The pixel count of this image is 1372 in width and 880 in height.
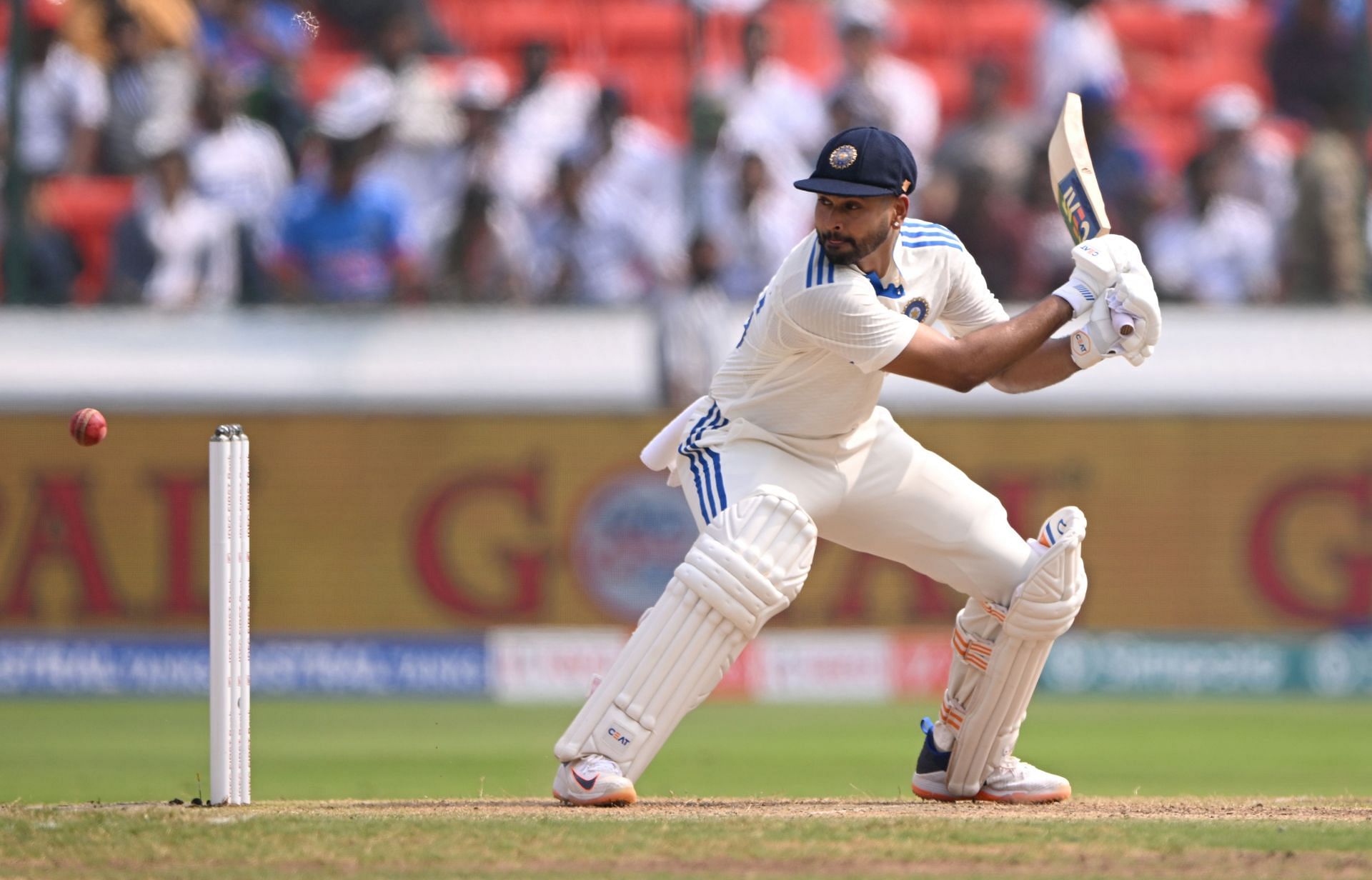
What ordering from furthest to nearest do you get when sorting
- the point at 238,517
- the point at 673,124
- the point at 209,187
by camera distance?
1. the point at 673,124
2. the point at 209,187
3. the point at 238,517

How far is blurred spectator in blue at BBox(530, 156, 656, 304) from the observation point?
11508mm

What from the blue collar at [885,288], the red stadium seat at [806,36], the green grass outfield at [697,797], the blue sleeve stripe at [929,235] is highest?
the red stadium seat at [806,36]

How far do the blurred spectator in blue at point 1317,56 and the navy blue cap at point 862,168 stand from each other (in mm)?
7707

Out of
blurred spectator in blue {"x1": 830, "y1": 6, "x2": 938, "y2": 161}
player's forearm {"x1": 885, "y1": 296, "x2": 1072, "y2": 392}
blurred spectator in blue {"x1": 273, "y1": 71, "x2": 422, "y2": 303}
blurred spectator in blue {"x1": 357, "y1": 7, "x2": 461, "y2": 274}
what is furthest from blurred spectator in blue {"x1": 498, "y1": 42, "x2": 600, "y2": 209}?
player's forearm {"x1": 885, "y1": 296, "x2": 1072, "y2": 392}

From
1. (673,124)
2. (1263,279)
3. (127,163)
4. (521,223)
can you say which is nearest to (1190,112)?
(1263,279)

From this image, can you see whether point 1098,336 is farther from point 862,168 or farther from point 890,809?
point 890,809

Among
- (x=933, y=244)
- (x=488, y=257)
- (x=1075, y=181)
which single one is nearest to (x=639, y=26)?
(x=488, y=257)

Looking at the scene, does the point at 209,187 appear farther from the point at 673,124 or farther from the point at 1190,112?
the point at 1190,112

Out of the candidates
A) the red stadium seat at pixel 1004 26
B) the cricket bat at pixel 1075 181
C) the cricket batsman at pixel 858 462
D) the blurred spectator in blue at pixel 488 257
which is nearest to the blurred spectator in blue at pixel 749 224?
the blurred spectator in blue at pixel 488 257

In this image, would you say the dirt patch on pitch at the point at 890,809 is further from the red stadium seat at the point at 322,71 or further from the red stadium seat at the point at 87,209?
the red stadium seat at the point at 322,71

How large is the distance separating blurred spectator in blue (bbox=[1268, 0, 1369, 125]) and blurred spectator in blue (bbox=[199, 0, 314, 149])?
607 centimetres

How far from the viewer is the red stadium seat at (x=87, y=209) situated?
11.8 metres

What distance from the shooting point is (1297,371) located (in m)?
11.6

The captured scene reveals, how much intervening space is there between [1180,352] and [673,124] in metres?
3.41
